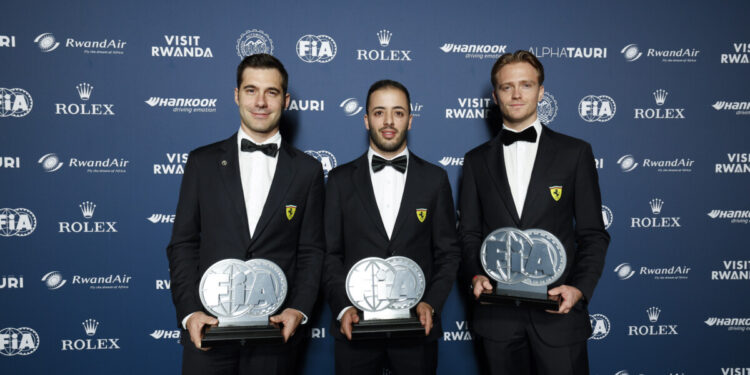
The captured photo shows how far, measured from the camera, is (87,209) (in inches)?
120

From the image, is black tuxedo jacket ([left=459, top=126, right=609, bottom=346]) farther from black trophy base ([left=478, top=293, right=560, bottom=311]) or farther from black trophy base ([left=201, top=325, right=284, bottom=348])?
black trophy base ([left=201, top=325, right=284, bottom=348])

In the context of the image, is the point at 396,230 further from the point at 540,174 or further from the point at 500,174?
the point at 540,174

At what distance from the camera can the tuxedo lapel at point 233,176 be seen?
7.04 feet

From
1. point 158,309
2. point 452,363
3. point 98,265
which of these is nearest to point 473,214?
point 452,363

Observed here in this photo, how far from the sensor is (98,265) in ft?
10.0

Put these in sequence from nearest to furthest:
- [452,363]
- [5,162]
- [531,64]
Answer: [531,64]
[5,162]
[452,363]

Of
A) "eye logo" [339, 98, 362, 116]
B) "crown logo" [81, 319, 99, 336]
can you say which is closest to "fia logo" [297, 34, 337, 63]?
"eye logo" [339, 98, 362, 116]

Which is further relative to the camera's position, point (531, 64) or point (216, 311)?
point (531, 64)

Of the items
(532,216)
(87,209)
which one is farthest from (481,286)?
(87,209)

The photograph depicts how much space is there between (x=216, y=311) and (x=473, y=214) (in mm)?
1529

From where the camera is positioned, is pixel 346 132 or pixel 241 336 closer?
pixel 241 336

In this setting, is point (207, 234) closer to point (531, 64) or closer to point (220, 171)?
point (220, 171)

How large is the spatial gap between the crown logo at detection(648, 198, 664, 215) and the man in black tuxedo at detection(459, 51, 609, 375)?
1.39 meters

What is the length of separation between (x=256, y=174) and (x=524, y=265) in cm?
158
